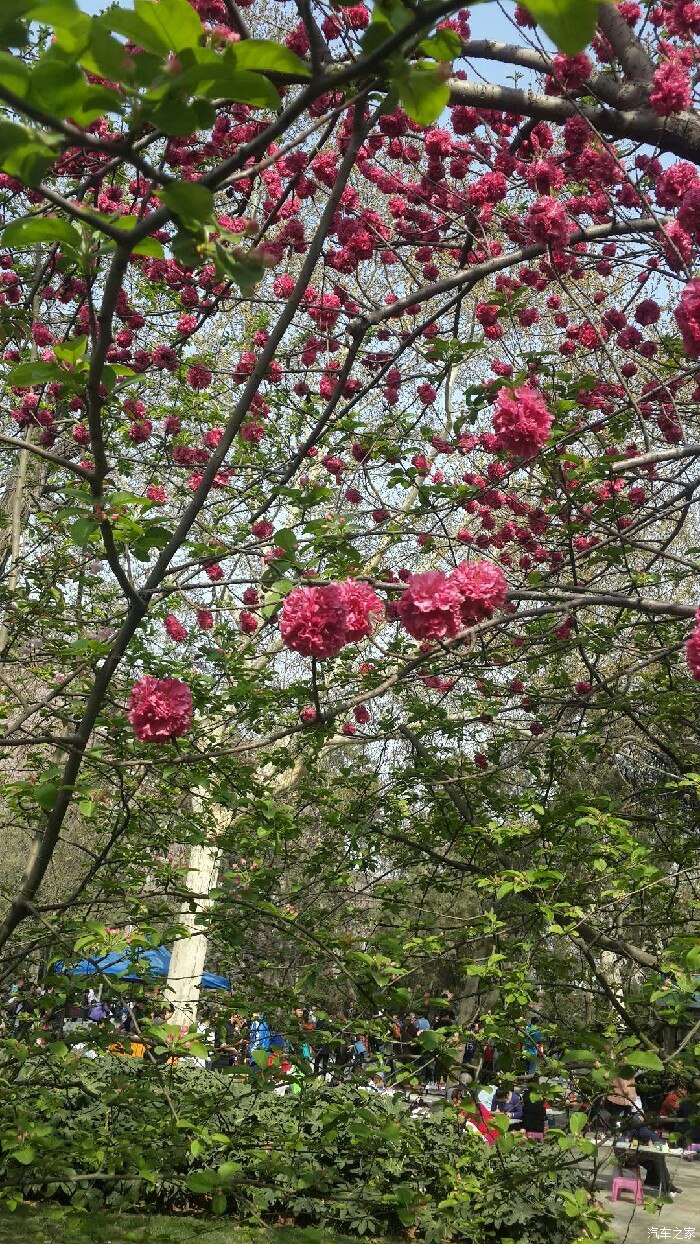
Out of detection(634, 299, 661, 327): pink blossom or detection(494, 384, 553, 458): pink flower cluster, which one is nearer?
detection(494, 384, 553, 458): pink flower cluster

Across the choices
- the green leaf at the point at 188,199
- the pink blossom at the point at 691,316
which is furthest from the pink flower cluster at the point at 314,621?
the green leaf at the point at 188,199

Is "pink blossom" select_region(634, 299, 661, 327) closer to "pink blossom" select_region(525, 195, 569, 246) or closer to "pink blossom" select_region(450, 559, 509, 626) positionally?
"pink blossom" select_region(525, 195, 569, 246)

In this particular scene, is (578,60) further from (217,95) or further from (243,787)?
(243,787)

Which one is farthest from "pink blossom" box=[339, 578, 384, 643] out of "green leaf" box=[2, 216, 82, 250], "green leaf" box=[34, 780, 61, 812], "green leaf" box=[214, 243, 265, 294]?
"green leaf" box=[214, 243, 265, 294]

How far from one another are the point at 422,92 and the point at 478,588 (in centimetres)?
151

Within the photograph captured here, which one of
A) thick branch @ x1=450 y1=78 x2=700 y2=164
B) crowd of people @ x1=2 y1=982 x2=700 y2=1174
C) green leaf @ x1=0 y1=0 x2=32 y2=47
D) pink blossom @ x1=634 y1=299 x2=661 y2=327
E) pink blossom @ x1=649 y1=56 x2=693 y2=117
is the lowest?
crowd of people @ x1=2 y1=982 x2=700 y2=1174

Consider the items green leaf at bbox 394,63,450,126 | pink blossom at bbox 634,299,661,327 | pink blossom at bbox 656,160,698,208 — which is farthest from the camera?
pink blossom at bbox 634,299,661,327

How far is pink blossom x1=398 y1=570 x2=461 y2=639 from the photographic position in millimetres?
2580

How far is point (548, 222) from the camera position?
11.8 feet

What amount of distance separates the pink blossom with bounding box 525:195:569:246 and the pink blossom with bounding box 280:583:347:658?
1880 mm

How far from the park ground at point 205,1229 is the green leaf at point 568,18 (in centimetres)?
250

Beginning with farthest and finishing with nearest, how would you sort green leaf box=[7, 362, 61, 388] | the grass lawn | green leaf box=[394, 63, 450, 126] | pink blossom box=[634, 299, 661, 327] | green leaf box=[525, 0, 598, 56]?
1. pink blossom box=[634, 299, 661, 327]
2. the grass lawn
3. green leaf box=[7, 362, 61, 388]
4. green leaf box=[394, 63, 450, 126]
5. green leaf box=[525, 0, 598, 56]

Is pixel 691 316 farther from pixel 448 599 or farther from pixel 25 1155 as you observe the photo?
pixel 25 1155

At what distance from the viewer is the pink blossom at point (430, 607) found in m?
2.58
